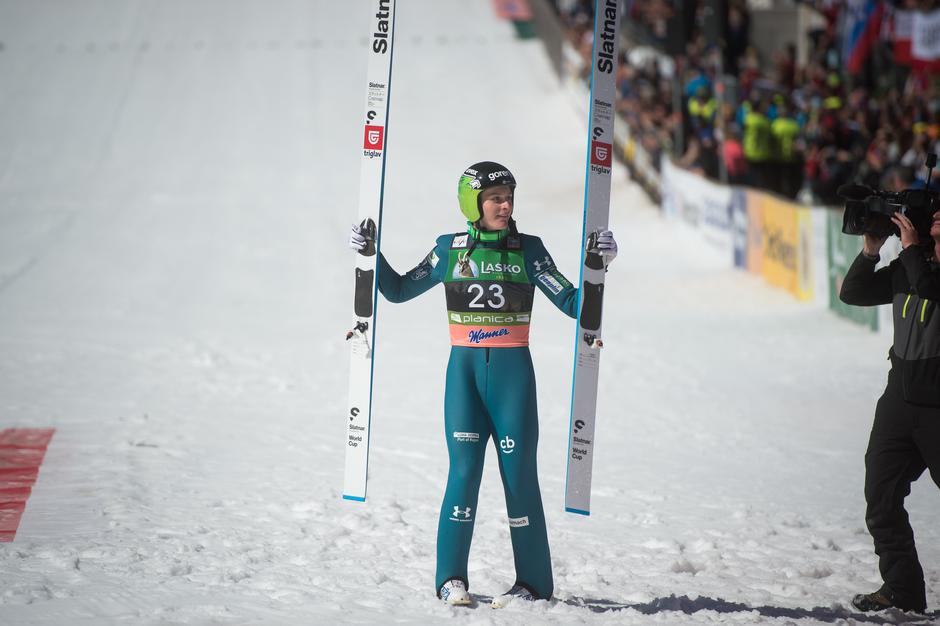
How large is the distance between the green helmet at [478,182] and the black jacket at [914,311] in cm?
153

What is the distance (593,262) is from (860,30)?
17.3 metres

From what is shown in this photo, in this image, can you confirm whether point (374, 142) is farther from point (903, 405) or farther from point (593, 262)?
point (903, 405)

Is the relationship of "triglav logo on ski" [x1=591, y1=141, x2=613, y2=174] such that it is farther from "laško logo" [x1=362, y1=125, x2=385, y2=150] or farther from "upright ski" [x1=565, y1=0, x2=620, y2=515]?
"laško logo" [x1=362, y1=125, x2=385, y2=150]

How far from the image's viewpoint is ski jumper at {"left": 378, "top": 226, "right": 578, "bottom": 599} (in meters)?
4.82

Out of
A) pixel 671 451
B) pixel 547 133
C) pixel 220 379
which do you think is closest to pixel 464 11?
pixel 547 133

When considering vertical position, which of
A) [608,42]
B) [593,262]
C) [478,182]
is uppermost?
[608,42]

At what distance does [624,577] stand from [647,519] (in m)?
1.10

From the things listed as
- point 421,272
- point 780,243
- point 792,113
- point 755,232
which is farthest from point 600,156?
point 792,113

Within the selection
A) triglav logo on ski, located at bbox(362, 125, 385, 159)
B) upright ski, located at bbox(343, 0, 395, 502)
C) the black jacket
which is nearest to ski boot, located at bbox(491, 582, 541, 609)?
upright ski, located at bbox(343, 0, 395, 502)

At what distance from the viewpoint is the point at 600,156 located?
4.96 m

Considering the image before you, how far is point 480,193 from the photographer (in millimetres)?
4859

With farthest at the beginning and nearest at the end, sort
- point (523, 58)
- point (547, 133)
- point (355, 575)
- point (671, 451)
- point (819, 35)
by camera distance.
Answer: point (523, 58)
point (547, 133)
point (819, 35)
point (671, 451)
point (355, 575)

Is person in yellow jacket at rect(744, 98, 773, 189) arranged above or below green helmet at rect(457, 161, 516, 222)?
above

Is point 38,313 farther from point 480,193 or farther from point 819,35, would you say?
point 819,35
